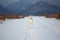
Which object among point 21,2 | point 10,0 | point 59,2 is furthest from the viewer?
point 21,2

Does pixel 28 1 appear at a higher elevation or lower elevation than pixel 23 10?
higher

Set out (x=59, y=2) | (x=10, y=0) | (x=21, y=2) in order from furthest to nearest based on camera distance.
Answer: (x=21, y=2) → (x=10, y=0) → (x=59, y=2)

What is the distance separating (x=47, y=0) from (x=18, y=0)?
4.28 meters

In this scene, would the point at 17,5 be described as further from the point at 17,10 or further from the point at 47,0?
the point at 47,0

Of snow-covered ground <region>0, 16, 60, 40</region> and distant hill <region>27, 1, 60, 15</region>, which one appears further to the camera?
distant hill <region>27, 1, 60, 15</region>

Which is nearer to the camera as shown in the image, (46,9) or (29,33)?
(29,33)

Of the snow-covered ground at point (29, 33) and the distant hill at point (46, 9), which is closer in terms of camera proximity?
the snow-covered ground at point (29, 33)

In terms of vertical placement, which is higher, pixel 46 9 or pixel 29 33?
pixel 46 9

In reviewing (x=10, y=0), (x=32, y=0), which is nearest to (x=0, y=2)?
(x=10, y=0)

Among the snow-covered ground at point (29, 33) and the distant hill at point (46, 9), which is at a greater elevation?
the distant hill at point (46, 9)

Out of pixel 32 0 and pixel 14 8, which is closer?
pixel 14 8

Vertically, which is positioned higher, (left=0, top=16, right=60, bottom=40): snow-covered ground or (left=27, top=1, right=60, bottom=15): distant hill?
(left=27, top=1, right=60, bottom=15): distant hill

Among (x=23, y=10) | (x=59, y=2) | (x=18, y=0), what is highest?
(x=18, y=0)

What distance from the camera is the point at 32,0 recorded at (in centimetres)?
2311
